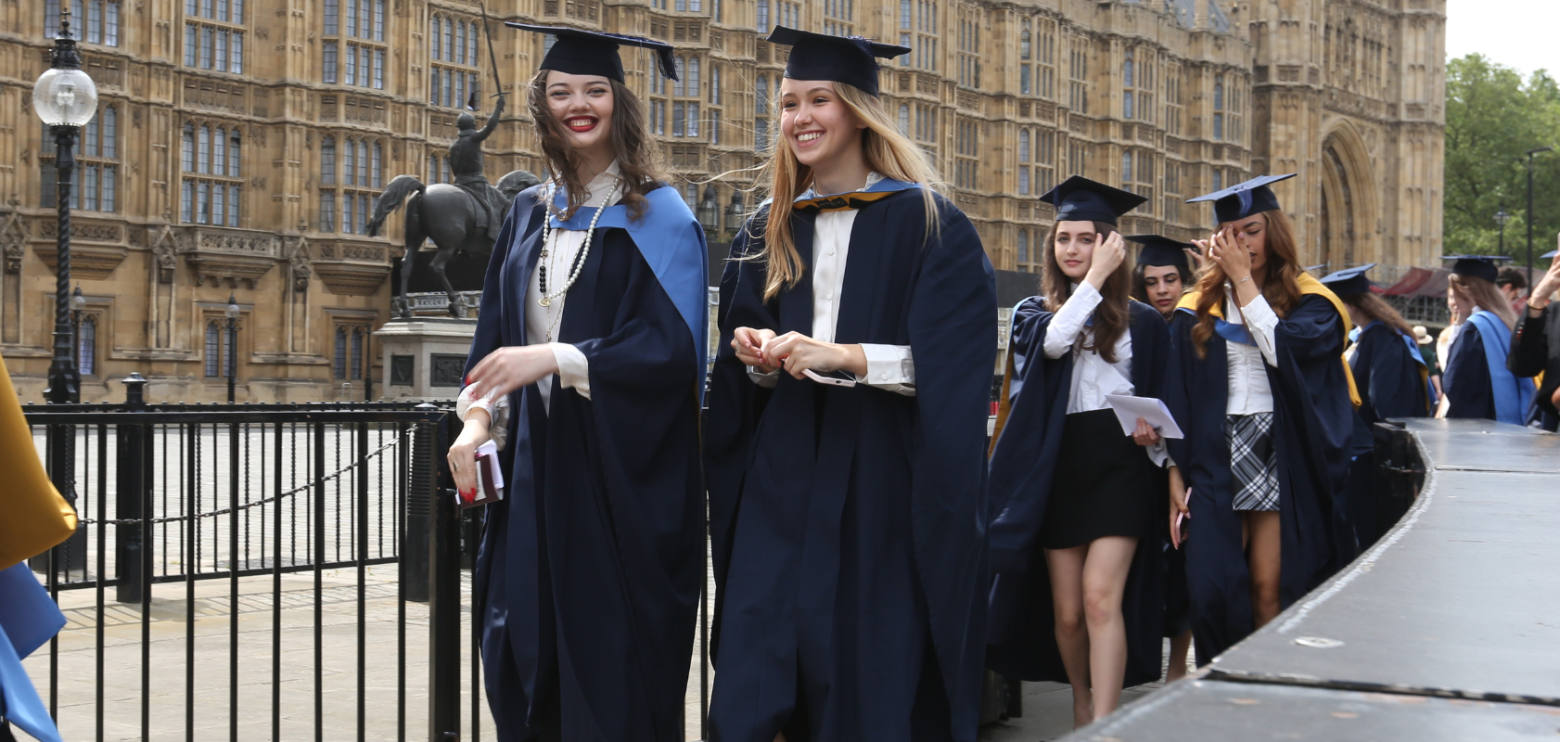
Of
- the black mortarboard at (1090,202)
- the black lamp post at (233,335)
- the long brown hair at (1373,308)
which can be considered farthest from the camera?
the black lamp post at (233,335)

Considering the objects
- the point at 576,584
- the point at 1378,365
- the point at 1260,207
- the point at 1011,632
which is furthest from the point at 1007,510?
the point at 1378,365

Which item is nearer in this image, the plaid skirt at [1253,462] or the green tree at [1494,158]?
the plaid skirt at [1253,462]

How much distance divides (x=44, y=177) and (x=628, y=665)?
81.2 feet

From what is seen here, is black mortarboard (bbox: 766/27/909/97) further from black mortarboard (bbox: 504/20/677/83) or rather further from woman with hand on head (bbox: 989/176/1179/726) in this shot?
woman with hand on head (bbox: 989/176/1179/726)

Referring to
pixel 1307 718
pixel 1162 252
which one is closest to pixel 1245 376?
pixel 1162 252

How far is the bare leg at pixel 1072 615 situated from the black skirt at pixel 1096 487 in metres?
0.07

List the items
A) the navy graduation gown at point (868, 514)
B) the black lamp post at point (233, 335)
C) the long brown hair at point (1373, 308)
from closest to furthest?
the navy graduation gown at point (868, 514)
the long brown hair at point (1373, 308)
the black lamp post at point (233, 335)

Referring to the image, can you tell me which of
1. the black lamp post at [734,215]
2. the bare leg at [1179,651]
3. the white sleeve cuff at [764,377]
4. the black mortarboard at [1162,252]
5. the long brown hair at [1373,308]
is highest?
the black lamp post at [734,215]

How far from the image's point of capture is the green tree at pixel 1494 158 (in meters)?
65.2

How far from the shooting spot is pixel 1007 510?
4223 mm

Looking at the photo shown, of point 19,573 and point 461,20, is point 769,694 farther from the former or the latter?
point 461,20

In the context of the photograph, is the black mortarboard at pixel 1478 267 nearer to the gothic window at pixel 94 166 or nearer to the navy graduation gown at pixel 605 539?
the navy graduation gown at pixel 605 539

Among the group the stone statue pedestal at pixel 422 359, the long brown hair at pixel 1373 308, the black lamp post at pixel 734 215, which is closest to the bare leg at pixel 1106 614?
the long brown hair at pixel 1373 308

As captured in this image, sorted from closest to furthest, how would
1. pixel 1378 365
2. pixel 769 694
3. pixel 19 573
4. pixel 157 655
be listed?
pixel 19 573
pixel 769 694
pixel 157 655
pixel 1378 365
